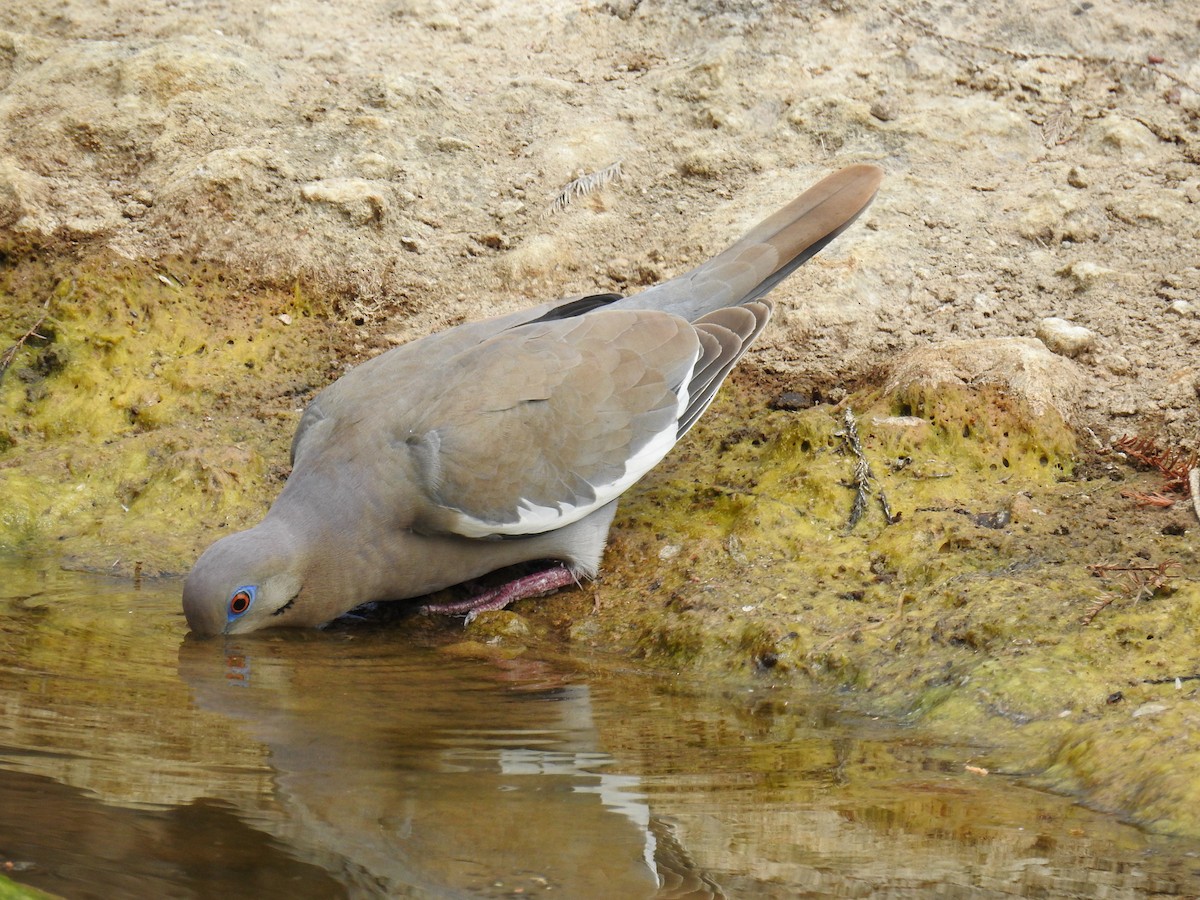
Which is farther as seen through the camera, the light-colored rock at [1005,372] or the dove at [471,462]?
the light-colored rock at [1005,372]

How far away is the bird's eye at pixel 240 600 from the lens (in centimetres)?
402

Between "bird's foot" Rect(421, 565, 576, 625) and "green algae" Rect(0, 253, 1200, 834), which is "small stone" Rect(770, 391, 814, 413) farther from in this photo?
"bird's foot" Rect(421, 565, 576, 625)

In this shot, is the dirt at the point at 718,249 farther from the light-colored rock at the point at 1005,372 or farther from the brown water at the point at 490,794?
the brown water at the point at 490,794

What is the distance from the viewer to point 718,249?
18.1 feet

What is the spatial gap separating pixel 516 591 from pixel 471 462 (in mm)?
553

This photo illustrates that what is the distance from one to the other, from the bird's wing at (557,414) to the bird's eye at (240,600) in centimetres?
57

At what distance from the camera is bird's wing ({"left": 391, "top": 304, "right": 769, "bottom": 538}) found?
13.6 ft

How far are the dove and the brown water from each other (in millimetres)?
419

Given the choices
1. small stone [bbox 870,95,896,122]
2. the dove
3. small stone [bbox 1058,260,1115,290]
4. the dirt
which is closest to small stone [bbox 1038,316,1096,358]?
the dirt

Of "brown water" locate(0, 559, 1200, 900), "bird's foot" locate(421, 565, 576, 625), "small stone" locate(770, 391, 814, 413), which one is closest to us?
"brown water" locate(0, 559, 1200, 900)

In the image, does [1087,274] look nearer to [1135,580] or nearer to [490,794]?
[1135,580]

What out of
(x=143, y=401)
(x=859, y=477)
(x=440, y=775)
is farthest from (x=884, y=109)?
(x=440, y=775)

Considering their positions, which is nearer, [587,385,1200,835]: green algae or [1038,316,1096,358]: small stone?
[587,385,1200,835]: green algae

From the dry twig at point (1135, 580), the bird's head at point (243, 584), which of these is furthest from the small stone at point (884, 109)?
the bird's head at point (243, 584)
